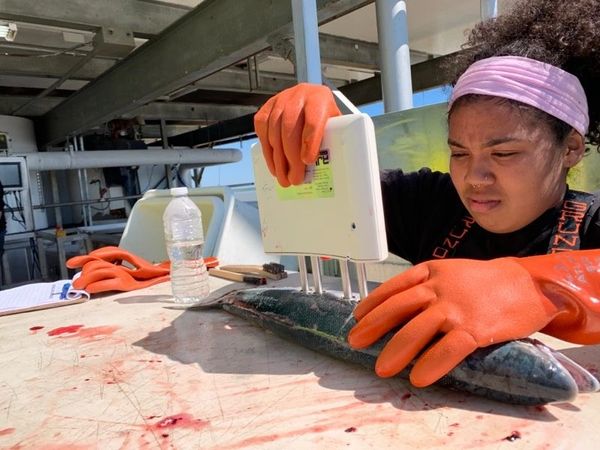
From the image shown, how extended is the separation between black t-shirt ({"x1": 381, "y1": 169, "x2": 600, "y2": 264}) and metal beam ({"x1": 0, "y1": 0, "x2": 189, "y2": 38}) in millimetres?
2397

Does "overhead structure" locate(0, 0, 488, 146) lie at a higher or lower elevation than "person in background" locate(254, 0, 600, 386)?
higher

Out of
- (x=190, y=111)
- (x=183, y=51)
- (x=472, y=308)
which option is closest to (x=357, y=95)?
(x=190, y=111)

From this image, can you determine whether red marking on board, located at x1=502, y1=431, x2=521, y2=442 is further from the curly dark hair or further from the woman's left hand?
the curly dark hair

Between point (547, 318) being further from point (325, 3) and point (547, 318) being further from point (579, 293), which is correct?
point (325, 3)

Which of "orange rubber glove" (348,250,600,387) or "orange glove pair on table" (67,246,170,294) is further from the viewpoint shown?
"orange glove pair on table" (67,246,170,294)

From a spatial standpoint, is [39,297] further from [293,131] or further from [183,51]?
[183,51]

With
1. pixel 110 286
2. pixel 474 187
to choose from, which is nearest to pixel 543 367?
pixel 474 187

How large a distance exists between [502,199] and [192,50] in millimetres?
2574

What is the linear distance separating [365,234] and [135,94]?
136 inches

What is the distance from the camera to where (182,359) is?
773 millimetres

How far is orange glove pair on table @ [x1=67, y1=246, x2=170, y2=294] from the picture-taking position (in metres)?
1.36

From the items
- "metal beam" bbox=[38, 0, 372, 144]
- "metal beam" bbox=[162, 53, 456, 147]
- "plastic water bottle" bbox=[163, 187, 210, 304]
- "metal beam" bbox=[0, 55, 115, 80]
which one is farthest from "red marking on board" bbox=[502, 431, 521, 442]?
"metal beam" bbox=[0, 55, 115, 80]

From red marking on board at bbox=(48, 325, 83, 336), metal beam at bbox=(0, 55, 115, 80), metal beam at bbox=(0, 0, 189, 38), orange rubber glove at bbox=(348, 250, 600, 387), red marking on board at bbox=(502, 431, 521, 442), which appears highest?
metal beam at bbox=(0, 55, 115, 80)

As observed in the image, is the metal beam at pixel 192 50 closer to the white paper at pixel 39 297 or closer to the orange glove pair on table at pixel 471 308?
the white paper at pixel 39 297
